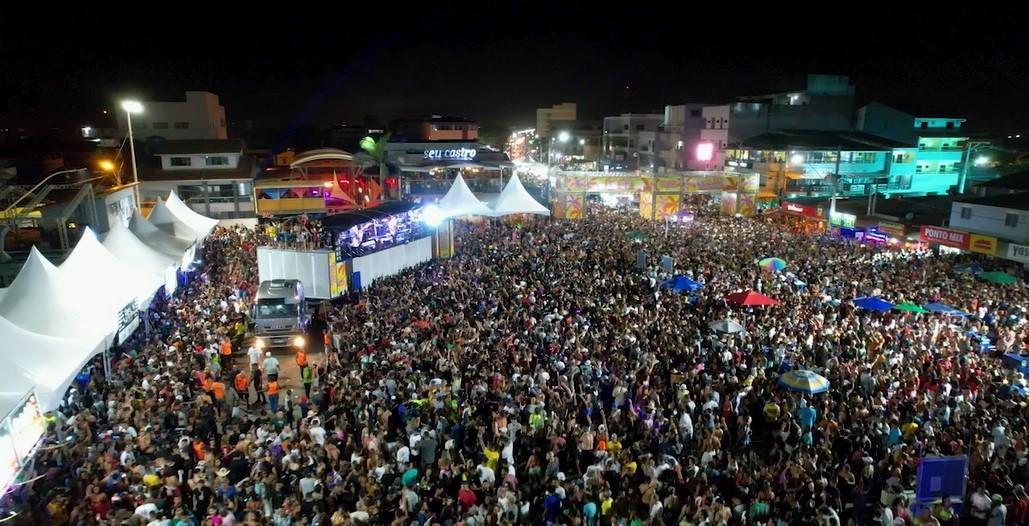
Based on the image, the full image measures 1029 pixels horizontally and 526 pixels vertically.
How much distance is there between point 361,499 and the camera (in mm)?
7250

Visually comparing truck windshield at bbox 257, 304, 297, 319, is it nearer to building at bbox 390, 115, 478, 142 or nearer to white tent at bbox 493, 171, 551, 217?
white tent at bbox 493, 171, 551, 217

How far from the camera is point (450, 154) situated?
41906 millimetres

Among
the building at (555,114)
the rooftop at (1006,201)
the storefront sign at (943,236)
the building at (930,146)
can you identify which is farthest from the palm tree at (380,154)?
the building at (555,114)

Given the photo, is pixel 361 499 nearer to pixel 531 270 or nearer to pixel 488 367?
pixel 488 367

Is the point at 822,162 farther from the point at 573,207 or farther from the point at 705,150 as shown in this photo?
the point at 573,207

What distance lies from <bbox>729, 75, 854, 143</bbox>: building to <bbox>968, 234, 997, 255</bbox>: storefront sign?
32180 millimetres

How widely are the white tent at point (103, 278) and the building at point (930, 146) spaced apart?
A: 52.7 meters

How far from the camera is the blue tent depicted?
17406mm

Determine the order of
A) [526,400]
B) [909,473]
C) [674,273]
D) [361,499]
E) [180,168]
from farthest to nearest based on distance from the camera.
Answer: [180,168], [674,273], [526,400], [909,473], [361,499]

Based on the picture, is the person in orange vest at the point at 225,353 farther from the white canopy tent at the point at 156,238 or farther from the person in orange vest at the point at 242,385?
the white canopy tent at the point at 156,238

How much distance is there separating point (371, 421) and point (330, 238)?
9188 millimetres

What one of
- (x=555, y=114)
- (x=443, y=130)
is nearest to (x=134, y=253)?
(x=443, y=130)

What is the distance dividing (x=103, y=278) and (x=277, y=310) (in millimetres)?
3607

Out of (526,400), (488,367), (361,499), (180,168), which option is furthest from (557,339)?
(180,168)
